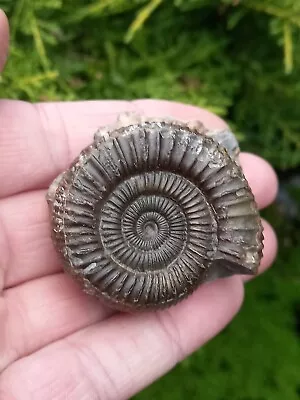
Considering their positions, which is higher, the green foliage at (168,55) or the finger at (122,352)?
the green foliage at (168,55)

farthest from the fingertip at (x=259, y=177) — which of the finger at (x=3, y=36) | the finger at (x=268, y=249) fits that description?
the finger at (x=3, y=36)

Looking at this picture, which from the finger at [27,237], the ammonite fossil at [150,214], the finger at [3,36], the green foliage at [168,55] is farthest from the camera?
the green foliage at [168,55]

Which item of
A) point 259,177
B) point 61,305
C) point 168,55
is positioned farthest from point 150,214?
point 168,55

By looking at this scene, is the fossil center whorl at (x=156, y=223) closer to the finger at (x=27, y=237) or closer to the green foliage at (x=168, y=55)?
the finger at (x=27, y=237)

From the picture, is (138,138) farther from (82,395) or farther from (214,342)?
(214,342)

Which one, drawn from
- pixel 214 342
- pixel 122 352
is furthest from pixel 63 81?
pixel 214 342
